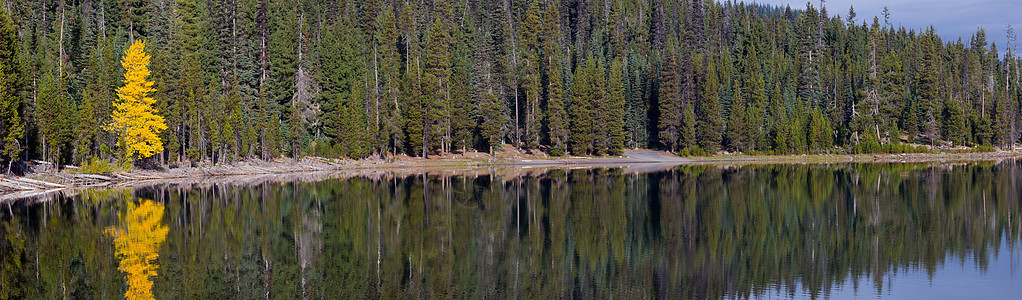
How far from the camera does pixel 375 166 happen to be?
3059 inches

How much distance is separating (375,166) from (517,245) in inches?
2111

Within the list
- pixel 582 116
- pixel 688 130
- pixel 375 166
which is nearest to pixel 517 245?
pixel 375 166

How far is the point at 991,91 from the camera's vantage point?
139625 millimetres

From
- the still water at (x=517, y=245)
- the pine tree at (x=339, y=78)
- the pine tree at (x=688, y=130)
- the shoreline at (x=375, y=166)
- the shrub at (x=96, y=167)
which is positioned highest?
the pine tree at (x=339, y=78)

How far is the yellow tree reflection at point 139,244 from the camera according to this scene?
A: 18875 mm

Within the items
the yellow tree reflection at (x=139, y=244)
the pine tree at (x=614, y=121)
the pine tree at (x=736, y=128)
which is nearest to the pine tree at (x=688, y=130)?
the pine tree at (x=736, y=128)

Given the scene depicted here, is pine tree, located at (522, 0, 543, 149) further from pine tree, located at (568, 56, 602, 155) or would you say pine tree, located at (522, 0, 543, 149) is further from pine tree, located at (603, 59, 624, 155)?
pine tree, located at (603, 59, 624, 155)

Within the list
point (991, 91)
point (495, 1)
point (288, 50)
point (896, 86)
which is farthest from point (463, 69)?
point (991, 91)

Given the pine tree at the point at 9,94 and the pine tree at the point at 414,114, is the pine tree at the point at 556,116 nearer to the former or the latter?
the pine tree at the point at 414,114

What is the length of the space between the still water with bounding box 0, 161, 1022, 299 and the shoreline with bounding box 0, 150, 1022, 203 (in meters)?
10.2

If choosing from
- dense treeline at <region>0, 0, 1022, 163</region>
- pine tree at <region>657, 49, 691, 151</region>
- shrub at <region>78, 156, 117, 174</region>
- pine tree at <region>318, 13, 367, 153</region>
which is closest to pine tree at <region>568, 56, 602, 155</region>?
dense treeline at <region>0, 0, 1022, 163</region>

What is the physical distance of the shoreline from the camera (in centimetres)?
5125

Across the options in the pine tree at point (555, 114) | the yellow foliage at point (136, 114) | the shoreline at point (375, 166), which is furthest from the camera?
the pine tree at point (555, 114)

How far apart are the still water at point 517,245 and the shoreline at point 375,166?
402 inches
